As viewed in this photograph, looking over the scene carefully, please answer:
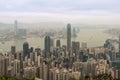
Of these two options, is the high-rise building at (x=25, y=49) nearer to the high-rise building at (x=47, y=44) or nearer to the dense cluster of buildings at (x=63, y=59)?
the dense cluster of buildings at (x=63, y=59)

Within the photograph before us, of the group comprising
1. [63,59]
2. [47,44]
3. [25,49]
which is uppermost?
[47,44]

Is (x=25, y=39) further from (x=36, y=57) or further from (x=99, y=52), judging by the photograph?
(x=99, y=52)

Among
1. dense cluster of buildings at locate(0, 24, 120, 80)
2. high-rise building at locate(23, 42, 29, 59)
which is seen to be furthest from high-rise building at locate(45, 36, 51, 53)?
high-rise building at locate(23, 42, 29, 59)

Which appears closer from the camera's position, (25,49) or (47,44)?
(25,49)

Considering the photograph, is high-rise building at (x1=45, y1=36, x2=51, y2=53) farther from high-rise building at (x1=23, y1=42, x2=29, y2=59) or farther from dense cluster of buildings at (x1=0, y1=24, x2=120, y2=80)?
high-rise building at (x1=23, y1=42, x2=29, y2=59)

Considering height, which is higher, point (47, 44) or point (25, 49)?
point (47, 44)

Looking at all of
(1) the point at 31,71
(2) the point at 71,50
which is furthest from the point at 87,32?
(1) the point at 31,71

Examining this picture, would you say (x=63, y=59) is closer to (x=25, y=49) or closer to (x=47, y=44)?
(x=47, y=44)

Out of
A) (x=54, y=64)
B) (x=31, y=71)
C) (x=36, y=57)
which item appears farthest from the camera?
(x=36, y=57)

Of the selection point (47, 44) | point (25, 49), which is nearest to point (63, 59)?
point (47, 44)
